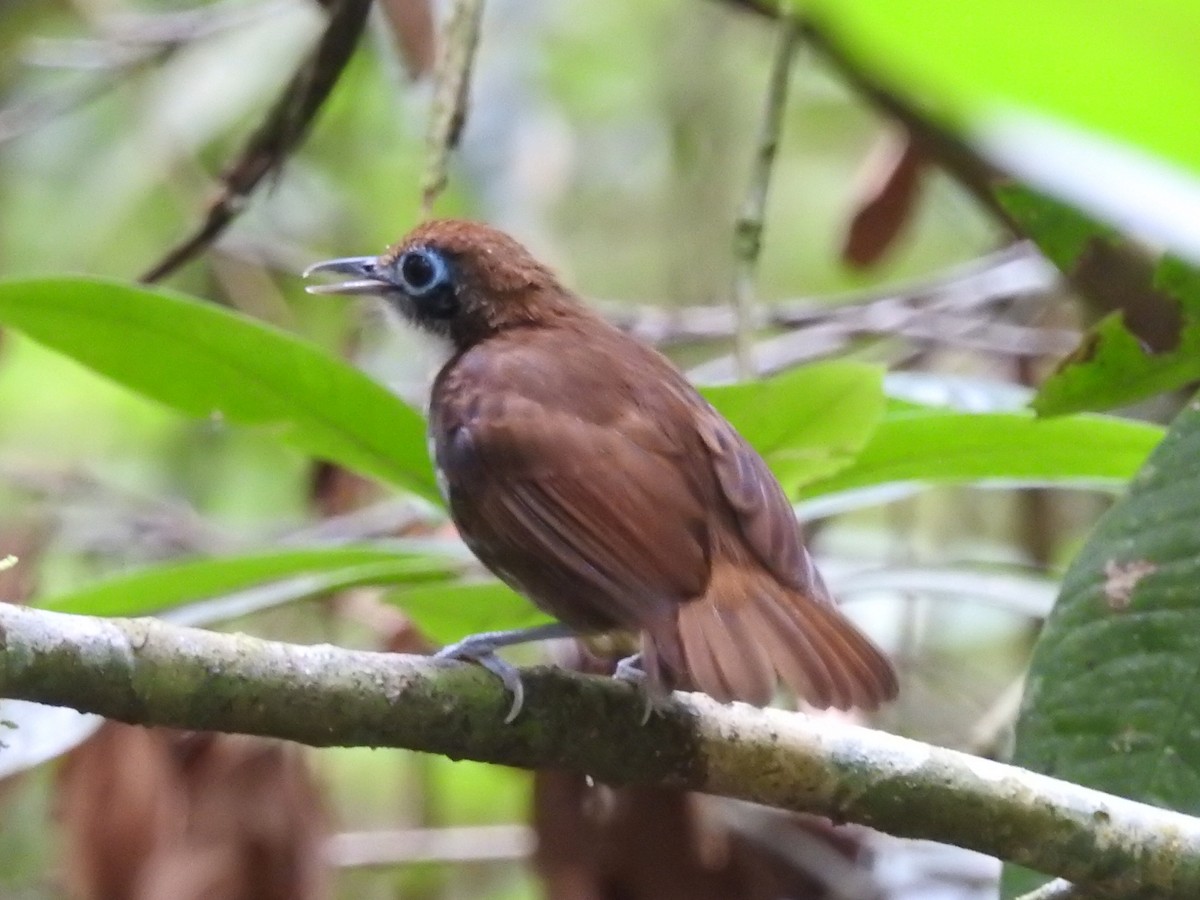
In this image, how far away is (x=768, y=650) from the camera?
172 centimetres

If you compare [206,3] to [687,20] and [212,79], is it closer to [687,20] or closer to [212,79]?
[212,79]

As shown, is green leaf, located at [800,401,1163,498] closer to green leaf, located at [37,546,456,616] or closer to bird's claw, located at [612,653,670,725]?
bird's claw, located at [612,653,670,725]

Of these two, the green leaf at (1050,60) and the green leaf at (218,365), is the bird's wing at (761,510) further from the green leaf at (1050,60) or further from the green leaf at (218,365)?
the green leaf at (1050,60)

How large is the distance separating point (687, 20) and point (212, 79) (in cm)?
171

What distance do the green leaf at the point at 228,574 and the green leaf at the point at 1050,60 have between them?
6.27 feet

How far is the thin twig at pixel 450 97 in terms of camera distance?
2.43m

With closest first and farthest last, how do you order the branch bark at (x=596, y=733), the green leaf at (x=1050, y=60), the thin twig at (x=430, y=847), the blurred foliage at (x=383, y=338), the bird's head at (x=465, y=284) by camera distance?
the green leaf at (x=1050, y=60) → the branch bark at (x=596, y=733) → the blurred foliage at (x=383, y=338) → the bird's head at (x=465, y=284) → the thin twig at (x=430, y=847)

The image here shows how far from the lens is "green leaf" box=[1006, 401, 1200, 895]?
183 centimetres

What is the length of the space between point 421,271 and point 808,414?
767 mm

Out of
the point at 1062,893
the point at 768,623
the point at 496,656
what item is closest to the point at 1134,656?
the point at 1062,893

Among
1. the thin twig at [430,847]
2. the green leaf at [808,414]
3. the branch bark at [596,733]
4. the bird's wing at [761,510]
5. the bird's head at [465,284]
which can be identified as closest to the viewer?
the branch bark at [596,733]

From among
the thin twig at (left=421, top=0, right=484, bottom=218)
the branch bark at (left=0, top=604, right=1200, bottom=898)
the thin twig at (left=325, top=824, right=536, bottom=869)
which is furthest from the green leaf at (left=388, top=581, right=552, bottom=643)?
the thin twig at (left=325, top=824, right=536, bottom=869)

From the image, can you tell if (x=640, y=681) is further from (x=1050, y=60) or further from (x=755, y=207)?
(x=1050, y=60)

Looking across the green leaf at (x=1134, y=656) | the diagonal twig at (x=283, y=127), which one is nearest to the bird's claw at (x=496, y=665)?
the green leaf at (x=1134, y=656)
